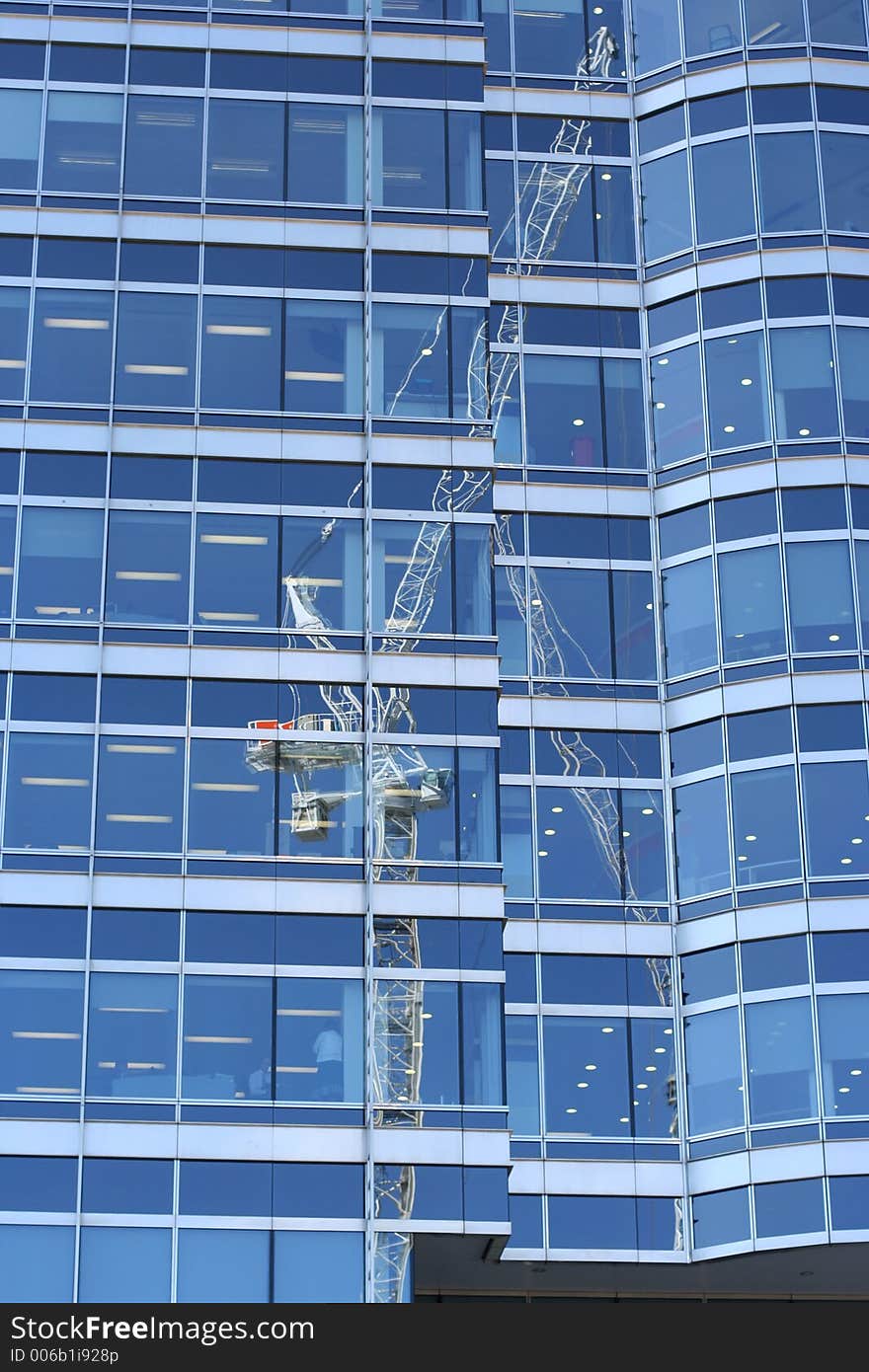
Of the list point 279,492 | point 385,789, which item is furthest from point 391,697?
point 279,492

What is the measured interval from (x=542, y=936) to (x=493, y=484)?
25.9 feet

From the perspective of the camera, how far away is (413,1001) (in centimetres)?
3294

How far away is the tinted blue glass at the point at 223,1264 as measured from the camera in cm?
3122

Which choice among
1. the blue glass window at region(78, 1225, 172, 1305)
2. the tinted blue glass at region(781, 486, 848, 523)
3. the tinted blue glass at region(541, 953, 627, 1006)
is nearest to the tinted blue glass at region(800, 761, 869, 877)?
the tinted blue glass at region(541, 953, 627, 1006)

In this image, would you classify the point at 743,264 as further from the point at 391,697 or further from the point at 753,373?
the point at 391,697

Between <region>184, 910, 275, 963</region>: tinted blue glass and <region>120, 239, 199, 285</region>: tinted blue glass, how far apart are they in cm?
1111

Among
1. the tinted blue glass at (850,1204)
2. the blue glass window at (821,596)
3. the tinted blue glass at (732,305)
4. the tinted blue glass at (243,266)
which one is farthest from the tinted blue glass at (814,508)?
the tinted blue glass at (850,1204)

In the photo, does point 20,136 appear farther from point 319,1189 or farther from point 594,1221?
point 594,1221

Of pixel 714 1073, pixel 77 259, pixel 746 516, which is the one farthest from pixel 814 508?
pixel 77 259

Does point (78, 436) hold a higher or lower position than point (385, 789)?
higher

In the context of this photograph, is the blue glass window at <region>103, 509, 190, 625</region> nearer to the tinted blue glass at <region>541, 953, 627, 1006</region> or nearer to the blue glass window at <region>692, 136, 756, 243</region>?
the tinted blue glass at <region>541, 953, 627, 1006</region>

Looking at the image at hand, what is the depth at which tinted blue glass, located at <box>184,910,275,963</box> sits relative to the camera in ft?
108

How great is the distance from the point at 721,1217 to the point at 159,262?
1826cm

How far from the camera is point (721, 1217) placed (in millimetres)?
33531
